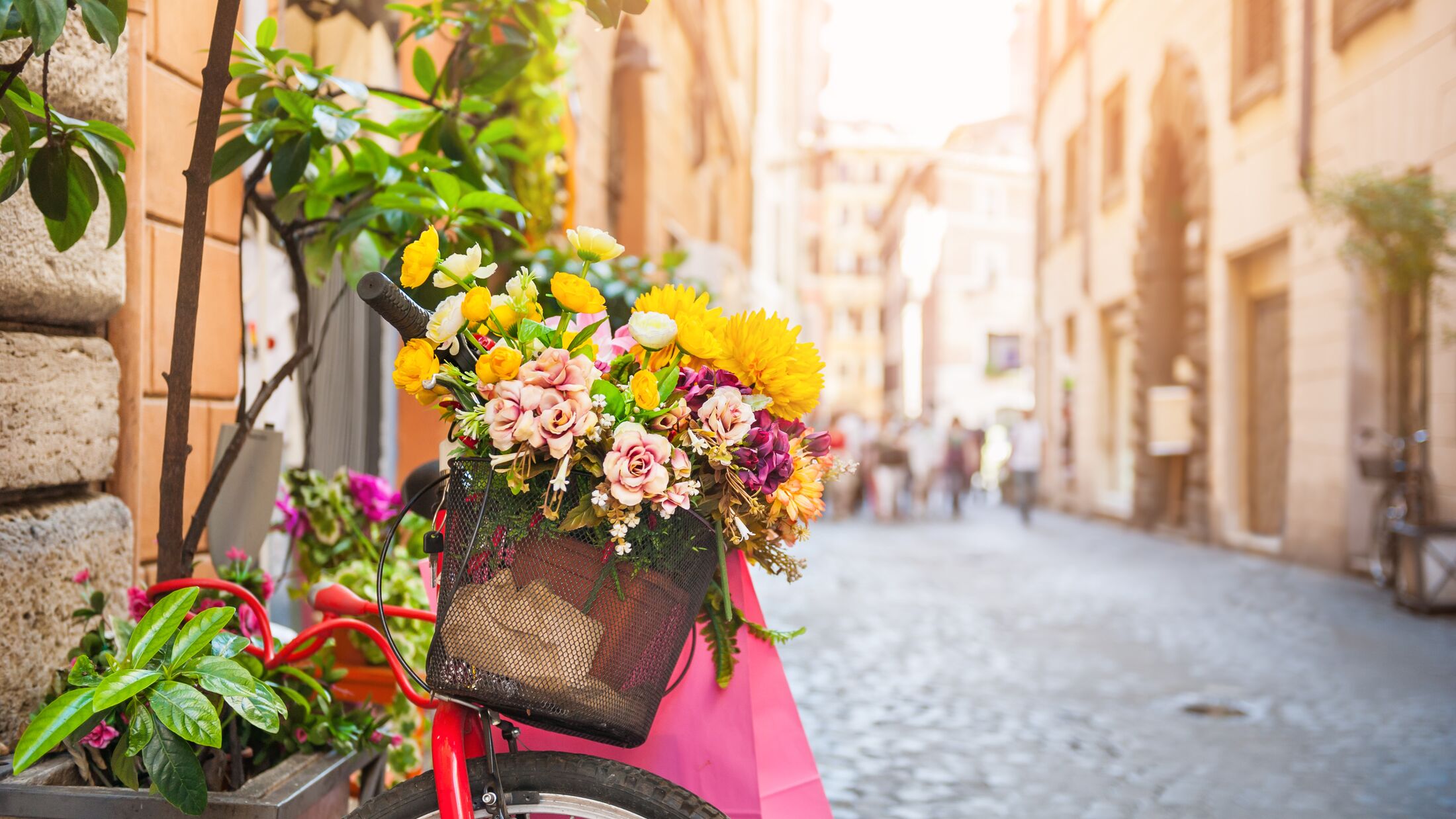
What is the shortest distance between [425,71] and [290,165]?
1.81 ft

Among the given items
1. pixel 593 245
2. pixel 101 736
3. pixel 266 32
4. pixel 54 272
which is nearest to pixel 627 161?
pixel 266 32

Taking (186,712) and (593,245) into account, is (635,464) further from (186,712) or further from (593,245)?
(186,712)

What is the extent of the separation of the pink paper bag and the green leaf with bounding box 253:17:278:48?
148cm

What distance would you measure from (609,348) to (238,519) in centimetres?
143

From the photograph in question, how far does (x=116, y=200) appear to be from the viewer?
6.63 feet

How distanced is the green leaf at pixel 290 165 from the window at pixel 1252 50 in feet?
36.1

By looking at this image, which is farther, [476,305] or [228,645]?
[228,645]

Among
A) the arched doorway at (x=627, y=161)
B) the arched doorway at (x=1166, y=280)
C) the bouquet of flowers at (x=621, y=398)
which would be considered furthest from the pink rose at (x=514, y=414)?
the arched doorway at (x=1166, y=280)

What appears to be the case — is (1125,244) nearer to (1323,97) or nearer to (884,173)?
(1323,97)

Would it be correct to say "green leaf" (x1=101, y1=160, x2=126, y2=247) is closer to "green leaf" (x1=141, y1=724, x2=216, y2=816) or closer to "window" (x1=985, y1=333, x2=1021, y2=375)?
"green leaf" (x1=141, y1=724, x2=216, y2=816)

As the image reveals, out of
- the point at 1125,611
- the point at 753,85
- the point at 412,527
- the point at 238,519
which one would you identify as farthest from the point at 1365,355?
the point at 753,85

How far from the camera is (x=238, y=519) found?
8.88 feet

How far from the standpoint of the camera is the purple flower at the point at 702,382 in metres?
1.60

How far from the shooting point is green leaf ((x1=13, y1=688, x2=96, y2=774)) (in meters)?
1.51
